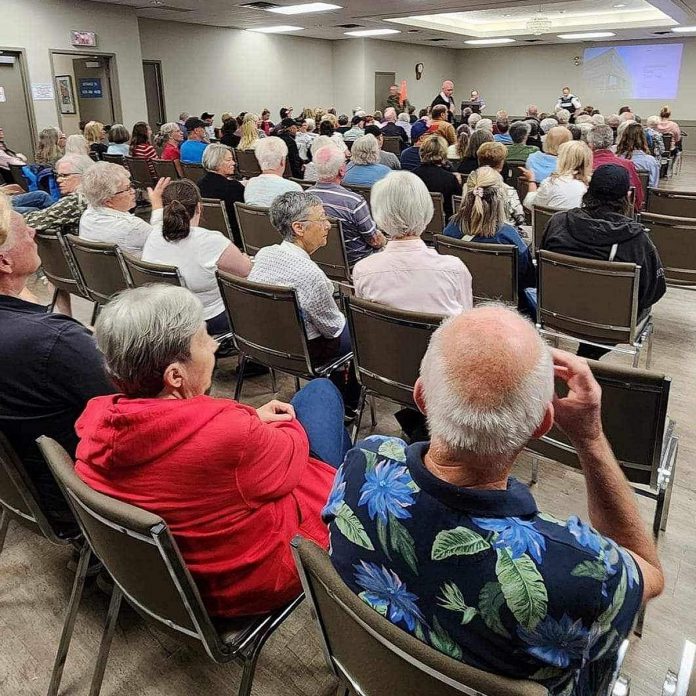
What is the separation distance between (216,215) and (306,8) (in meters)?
8.49

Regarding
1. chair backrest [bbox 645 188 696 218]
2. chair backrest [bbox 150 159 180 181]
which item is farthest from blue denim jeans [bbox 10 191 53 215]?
chair backrest [bbox 645 188 696 218]

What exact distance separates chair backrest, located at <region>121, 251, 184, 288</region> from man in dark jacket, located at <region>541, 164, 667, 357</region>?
77.1 inches

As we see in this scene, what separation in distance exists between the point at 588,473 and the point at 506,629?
0.49m

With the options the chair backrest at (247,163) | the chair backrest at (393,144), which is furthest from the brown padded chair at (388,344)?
the chair backrest at (393,144)

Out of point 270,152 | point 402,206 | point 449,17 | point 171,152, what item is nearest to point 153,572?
point 402,206

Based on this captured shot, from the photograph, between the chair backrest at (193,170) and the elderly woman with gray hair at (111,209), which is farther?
the chair backrest at (193,170)

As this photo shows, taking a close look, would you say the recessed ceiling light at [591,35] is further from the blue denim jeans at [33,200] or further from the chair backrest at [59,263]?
the chair backrest at [59,263]

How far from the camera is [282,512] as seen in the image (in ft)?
4.77

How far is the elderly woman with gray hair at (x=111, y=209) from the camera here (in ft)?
11.4

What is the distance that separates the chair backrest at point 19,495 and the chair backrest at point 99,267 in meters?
1.65

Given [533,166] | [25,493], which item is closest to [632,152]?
[533,166]

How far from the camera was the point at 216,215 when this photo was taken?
4.73 meters

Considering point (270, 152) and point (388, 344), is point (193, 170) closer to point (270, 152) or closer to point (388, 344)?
point (270, 152)

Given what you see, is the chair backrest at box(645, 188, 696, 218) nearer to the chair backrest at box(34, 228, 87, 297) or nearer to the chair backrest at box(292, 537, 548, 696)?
the chair backrest at box(34, 228, 87, 297)
